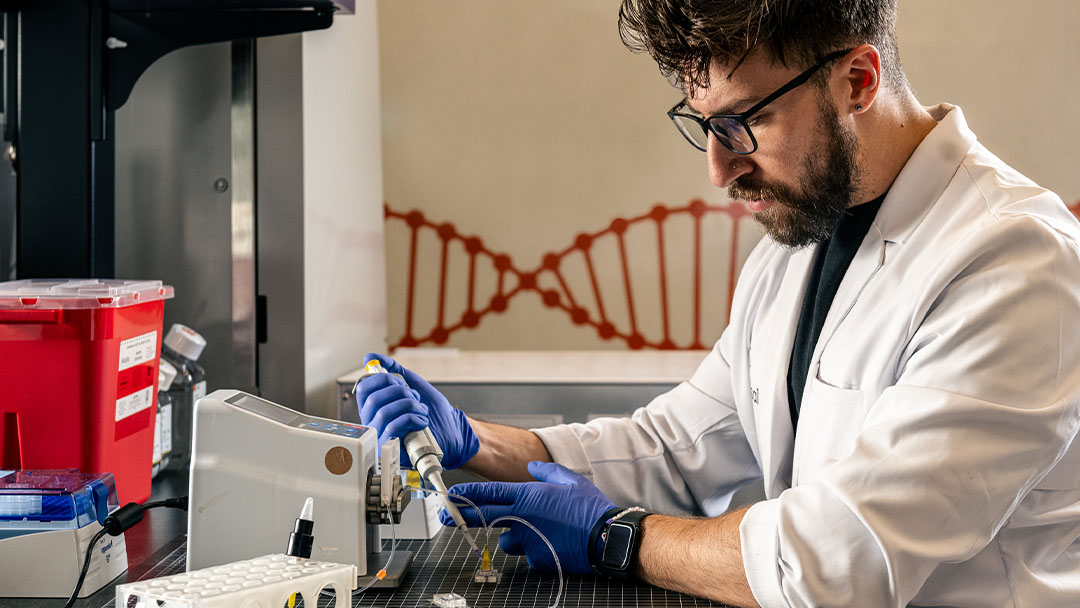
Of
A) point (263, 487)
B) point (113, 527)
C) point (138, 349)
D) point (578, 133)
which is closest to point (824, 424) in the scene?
point (263, 487)

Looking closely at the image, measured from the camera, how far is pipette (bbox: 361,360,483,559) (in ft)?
3.53

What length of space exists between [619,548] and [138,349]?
0.77 m

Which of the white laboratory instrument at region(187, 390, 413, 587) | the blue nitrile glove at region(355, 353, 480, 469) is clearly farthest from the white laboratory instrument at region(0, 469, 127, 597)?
the blue nitrile glove at region(355, 353, 480, 469)

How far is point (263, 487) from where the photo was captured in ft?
3.30

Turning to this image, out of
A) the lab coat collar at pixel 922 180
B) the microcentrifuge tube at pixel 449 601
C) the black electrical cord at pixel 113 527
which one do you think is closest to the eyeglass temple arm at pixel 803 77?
the lab coat collar at pixel 922 180

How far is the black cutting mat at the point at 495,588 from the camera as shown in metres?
1.01

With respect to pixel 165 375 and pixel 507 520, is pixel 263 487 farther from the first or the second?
pixel 165 375

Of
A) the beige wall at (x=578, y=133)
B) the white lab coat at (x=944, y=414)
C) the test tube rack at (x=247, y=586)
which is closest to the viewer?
the test tube rack at (x=247, y=586)

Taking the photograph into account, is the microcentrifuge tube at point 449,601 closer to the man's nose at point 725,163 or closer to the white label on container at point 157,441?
the man's nose at point 725,163

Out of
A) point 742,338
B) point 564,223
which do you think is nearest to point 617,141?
point 564,223

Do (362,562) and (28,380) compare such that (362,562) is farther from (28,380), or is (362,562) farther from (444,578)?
(28,380)

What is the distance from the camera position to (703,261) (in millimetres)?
2529

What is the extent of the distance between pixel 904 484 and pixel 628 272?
1.66 m

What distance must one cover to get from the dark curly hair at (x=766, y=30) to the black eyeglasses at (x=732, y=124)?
0.02m
